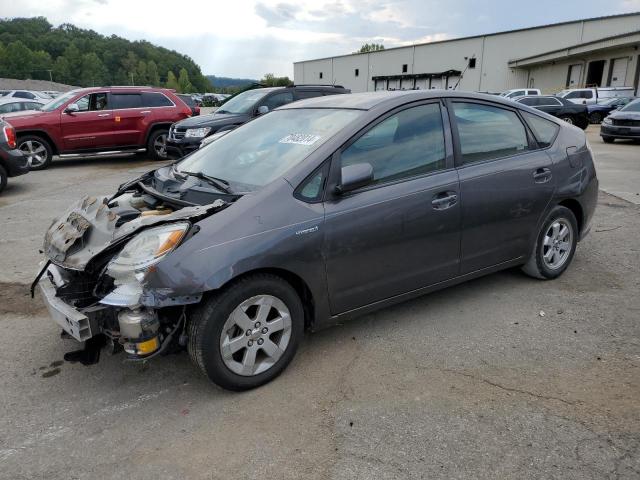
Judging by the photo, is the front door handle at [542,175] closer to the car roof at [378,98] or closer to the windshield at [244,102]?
the car roof at [378,98]

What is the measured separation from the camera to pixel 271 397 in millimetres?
3002

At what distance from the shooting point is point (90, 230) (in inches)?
124

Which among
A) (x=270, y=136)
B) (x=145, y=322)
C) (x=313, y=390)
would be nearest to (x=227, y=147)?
(x=270, y=136)

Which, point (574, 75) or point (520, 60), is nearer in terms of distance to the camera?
point (574, 75)

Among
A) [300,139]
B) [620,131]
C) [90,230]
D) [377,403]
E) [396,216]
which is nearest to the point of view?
[377,403]

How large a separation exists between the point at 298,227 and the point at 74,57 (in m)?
110

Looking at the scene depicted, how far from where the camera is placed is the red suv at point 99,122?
11609 mm

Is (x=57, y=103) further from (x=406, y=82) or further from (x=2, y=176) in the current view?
(x=406, y=82)

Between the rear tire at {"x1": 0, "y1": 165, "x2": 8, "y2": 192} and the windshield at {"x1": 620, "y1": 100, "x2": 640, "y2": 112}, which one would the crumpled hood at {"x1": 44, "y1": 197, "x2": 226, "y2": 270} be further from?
the windshield at {"x1": 620, "y1": 100, "x2": 640, "y2": 112}

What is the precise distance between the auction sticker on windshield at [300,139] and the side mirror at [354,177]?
1.25 feet

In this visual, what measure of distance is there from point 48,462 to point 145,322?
31.4 inches

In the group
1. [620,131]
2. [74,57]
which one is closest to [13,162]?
[620,131]

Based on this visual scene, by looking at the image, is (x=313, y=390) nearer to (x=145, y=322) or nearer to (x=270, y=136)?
(x=145, y=322)

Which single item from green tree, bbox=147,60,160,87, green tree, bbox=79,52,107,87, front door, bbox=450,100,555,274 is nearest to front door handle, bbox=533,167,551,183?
front door, bbox=450,100,555,274
